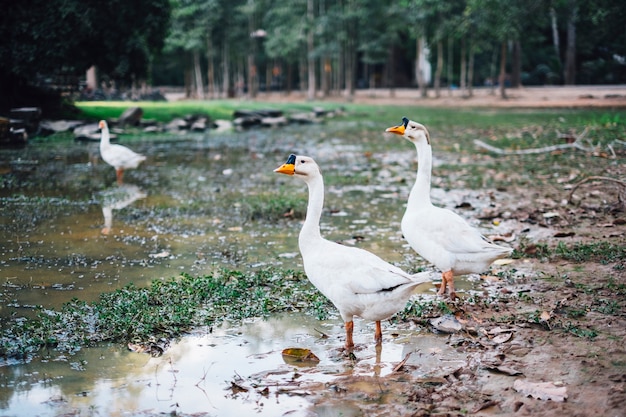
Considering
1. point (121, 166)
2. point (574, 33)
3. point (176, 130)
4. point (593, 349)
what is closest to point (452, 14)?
point (574, 33)

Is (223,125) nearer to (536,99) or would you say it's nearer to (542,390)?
(536,99)

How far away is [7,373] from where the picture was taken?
448cm

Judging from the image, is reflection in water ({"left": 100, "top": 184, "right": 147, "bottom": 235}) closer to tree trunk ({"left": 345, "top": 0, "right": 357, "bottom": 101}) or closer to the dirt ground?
the dirt ground

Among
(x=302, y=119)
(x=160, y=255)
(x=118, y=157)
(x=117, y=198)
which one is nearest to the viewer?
(x=160, y=255)

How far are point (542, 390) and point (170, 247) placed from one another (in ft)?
16.8

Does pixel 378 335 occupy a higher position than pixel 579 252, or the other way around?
pixel 579 252

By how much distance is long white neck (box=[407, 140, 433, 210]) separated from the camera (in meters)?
6.41

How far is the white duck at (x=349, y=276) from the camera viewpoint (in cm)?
473

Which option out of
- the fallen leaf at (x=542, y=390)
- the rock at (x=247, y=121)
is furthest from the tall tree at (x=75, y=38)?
the fallen leaf at (x=542, y=390)

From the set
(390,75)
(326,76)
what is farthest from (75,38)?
(390,75)

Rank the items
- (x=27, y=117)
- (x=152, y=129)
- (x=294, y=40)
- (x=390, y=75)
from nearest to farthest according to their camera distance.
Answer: (x=27, y=117) → (x=152, y=129) → (x=294, y=40) → (x=390, y=75)

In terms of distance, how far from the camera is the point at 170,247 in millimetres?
8047

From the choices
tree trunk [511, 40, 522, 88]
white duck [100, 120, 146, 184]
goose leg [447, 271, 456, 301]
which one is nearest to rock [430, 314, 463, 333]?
goose leg [447, 271, 456, 301]

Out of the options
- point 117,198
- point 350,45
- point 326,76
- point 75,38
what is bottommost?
point 117,198
